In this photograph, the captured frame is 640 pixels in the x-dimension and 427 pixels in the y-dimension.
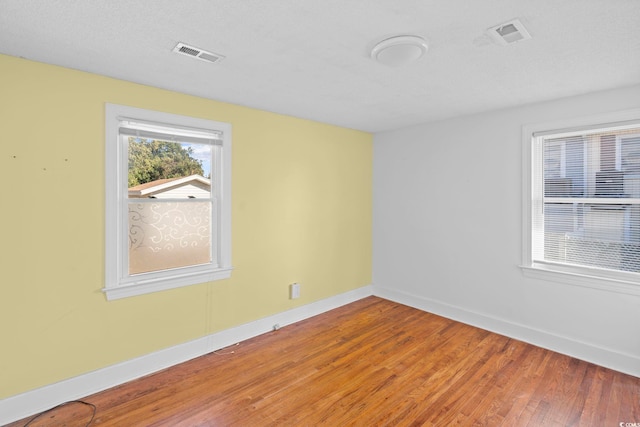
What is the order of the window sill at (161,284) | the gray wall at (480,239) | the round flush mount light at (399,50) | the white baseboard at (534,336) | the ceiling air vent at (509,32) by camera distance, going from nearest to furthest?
1. the ceiling air vent at (509,32)
2. the round flush mount light at (399,50)
3. the window sill at (161,284)
4. the white baseboard at (534,336)
5. the gray wall at (480,239)

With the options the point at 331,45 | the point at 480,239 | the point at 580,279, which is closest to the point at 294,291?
the point at 480,239

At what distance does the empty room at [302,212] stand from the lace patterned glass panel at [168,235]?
0.06ft

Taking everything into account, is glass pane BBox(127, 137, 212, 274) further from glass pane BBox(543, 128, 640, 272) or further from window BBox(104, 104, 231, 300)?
glass pane BBox(543, 128, 640, 272)

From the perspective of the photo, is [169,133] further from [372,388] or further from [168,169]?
[372,388]

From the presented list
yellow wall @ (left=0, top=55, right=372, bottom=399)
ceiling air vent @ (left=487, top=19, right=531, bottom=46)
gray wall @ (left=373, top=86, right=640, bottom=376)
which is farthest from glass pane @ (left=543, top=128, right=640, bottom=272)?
yellow wall @ (left=0, top=55, right=372, bottom=399)

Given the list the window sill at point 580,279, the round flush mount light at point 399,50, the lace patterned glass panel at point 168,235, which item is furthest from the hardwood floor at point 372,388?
the round flush mount light at point 399,50

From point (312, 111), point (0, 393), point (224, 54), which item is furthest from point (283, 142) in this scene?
point (0, 393)

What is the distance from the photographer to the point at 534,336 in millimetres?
3221

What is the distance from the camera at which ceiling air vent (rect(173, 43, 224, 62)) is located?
6.54 feet

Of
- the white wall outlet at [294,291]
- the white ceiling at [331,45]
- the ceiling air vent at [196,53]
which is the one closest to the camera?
the white ceiling at [331,45]

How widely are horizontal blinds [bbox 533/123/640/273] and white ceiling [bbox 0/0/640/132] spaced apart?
53 cm

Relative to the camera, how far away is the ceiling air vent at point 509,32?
1.73 m

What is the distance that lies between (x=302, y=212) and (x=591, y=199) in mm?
2990

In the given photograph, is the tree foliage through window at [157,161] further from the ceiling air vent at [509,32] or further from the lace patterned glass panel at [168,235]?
the ceiling air vent at [509,32]
